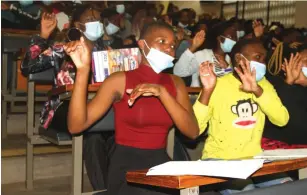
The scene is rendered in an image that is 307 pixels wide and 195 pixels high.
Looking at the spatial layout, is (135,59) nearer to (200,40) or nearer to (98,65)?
(98,65)

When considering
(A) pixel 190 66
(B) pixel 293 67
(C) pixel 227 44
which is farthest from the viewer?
(C) pixel 227 44

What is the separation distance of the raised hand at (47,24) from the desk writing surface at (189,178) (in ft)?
5.68

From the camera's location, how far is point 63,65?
287cm

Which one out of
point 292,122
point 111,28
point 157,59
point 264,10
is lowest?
point 292,122

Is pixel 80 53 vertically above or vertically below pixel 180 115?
above

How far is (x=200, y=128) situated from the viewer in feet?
6.88

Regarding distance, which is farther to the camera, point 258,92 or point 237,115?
point 237,115

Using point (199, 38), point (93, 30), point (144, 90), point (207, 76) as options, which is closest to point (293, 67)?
point (207, 76)

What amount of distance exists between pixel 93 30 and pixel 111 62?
1.80ft

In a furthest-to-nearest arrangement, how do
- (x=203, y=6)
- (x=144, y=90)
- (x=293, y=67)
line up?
(x=203, y=6) → (x=293, y=67) → (x=144, y=90)

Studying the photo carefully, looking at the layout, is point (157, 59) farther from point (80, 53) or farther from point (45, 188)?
point (45, 188)

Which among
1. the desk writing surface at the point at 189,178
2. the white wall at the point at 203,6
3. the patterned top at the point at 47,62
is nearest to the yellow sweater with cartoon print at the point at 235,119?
the desk writing surface at the point at 189,178

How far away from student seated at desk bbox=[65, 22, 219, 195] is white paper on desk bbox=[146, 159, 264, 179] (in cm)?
53

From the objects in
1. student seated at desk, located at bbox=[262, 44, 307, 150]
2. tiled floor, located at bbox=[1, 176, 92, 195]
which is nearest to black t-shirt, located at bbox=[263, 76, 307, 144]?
student seated at desk, located at bbox=[262, 44, 307, 150]
